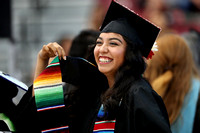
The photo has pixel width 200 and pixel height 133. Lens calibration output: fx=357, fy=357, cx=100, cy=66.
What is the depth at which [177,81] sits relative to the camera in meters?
3.42

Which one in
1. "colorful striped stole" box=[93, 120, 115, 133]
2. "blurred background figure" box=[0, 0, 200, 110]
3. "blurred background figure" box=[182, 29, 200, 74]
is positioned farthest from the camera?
"blurred background figure" box=[0, 0, 200, 110]

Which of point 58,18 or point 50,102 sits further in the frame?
point 58,18

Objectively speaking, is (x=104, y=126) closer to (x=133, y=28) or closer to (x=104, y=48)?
(x=104, y=48)

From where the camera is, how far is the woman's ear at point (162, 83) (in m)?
3.40

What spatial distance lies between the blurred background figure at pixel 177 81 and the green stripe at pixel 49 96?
117cm

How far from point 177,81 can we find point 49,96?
1393 millimetres

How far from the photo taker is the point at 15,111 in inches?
107

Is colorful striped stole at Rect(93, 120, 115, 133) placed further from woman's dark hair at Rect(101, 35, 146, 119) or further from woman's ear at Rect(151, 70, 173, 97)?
woman's ear at Rect(151, 70, 173, 97)

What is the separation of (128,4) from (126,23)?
13.4 ft

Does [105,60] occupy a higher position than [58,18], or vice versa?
[105,60]

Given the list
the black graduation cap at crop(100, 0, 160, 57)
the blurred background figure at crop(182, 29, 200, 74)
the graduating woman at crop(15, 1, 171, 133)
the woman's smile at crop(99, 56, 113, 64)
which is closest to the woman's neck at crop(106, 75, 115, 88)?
the graduating woman at crop(15, 1, 171, 133)

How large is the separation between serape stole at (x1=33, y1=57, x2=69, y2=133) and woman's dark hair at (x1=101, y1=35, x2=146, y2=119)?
332mm

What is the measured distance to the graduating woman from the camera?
2.32 meters

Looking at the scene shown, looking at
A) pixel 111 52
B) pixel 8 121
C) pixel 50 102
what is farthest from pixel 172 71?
pixel 8 121
